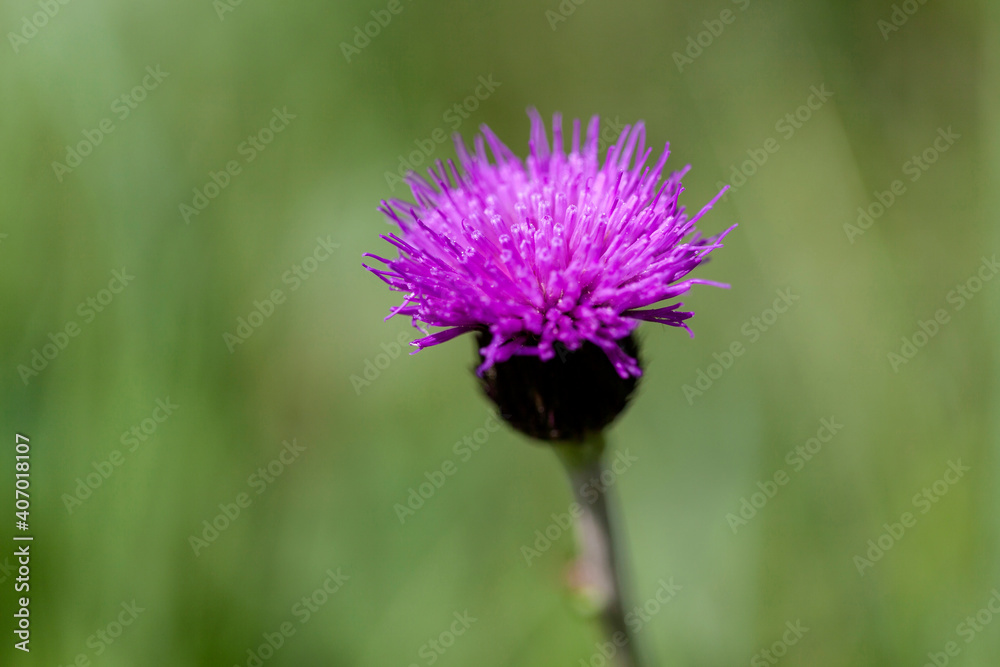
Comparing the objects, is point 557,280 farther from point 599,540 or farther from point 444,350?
point 444,350

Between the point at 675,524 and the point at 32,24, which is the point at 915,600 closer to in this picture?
the point at 675,524

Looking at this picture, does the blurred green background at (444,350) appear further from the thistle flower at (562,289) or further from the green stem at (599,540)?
the thistle flower at (562,289)

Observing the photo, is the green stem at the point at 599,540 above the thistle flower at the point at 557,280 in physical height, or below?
below

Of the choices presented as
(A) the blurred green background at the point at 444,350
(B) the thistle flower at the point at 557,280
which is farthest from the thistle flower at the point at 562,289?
(A) the blurred green background at the point at 444,350

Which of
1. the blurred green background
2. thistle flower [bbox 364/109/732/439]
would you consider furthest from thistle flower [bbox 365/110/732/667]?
the blurred green background

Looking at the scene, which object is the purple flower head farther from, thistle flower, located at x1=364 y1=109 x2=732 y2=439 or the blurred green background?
the blurred green background

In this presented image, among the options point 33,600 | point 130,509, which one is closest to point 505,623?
point 130,509
